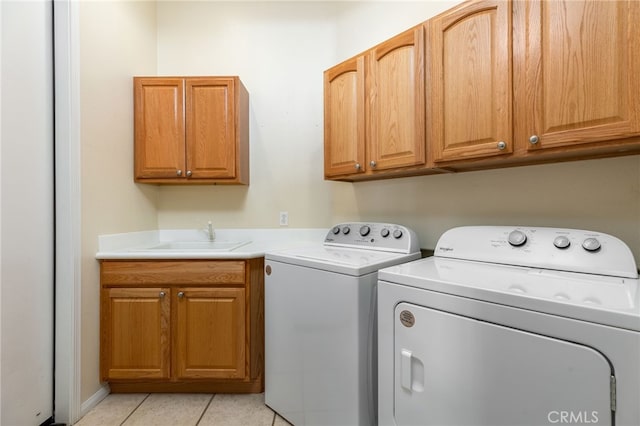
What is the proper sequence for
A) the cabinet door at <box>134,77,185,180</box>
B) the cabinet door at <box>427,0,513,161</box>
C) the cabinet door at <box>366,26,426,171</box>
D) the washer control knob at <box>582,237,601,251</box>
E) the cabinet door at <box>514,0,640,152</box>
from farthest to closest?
the cabinet door at <box>134,77,185,180</box> < the cabinet door at <box>366,26,426,171</box> < the cabinet door at <box>427,0,513,161</box> < the washer control knob at <box>582,237,601,251</box> < the cabinet door at <box>514,0,640,152</box>

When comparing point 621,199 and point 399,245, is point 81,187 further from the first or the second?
point 621,199

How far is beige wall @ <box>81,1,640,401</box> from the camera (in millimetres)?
1583

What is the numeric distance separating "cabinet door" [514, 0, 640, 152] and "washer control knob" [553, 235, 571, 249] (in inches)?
14.8

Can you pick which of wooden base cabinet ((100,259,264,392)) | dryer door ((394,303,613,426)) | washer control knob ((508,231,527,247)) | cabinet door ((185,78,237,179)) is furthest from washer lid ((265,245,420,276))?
cabinet door ((185,78,237,179))

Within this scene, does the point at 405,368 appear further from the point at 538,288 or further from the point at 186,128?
the point at 186,128

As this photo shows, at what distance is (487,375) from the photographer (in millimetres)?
886

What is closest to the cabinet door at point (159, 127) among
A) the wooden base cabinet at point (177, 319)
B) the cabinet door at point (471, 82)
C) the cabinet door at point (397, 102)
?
the wooden base cabinet at point (177, 319)

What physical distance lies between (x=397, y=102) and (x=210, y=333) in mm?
1688

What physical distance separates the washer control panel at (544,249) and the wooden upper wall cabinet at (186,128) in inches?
60.2

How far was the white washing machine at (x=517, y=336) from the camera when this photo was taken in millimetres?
728

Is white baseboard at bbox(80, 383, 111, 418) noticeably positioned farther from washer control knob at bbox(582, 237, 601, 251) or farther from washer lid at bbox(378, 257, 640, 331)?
washer control knob at bbox(582, 237, 601, 251)

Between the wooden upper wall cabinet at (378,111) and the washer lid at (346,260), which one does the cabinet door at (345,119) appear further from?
the washer lid at (346,260)

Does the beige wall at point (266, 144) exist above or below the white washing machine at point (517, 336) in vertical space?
above

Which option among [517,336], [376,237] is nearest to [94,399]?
[376,237]
